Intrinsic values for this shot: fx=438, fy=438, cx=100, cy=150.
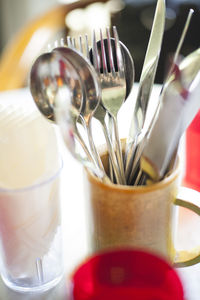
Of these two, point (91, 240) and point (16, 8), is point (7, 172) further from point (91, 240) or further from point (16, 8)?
point (16, 8)

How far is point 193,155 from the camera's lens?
432 millimetres

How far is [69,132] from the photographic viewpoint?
9.5 inches

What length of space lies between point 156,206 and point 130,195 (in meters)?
0.02

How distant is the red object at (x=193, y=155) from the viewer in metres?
0.42

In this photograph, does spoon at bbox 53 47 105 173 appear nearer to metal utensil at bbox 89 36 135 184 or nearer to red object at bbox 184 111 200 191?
metal utensil at bbox 89 36 135 184

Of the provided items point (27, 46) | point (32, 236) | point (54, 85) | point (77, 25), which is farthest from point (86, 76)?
point (77, 25)

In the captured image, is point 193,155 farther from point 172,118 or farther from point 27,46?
point 27,46

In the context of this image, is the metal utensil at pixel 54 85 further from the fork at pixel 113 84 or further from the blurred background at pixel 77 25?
the blurred background at pixel 77 25

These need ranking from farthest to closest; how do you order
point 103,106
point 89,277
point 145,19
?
1. point 145,19
2. point 103,106
3. point 89,277

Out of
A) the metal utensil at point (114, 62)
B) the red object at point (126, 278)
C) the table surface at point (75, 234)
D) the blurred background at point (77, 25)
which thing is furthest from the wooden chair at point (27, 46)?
the red object at point (126, 278)

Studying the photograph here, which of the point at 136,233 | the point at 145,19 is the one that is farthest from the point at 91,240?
the point at 145,19

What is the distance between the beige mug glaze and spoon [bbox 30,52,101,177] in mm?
28

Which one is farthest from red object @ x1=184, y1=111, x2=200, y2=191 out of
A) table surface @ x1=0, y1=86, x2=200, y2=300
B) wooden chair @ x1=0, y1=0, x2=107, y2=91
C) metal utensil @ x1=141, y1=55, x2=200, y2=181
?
wooden chair @ x1=0, y1=0, x2=107, y2=91

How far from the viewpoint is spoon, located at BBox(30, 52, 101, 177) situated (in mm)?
296
